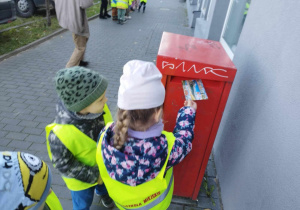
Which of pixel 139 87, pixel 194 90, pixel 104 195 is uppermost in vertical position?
pixel 139 87

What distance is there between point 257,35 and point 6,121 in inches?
134

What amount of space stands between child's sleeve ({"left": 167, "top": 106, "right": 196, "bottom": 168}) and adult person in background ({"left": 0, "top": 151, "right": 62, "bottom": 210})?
27.0 inches

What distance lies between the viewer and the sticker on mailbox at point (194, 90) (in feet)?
5.54

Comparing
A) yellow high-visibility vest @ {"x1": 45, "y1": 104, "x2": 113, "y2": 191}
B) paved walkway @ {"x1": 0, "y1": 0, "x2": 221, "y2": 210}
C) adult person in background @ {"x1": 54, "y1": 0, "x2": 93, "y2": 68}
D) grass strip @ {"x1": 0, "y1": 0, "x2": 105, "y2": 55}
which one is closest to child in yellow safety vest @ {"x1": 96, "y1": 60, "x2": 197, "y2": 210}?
yellow high-visibility vest @ {"x1": 45, "y1": 104, "x2": 113, "y2": 191}

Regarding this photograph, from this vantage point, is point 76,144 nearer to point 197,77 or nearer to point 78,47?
point 197,77

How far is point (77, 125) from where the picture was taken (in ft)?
5.08

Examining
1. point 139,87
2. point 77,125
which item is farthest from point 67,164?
point 139,87

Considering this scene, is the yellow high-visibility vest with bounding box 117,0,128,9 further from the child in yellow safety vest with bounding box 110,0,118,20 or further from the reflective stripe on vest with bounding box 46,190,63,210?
the reflective stripe on vest with bounding box 46,190,63,210

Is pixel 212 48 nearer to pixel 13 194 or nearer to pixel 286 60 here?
pixel 286 60

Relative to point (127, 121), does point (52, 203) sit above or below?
below

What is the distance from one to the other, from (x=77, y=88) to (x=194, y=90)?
84cm

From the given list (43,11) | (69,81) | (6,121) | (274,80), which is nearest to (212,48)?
(274,80)

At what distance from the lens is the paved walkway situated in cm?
290

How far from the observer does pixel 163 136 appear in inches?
52.4
